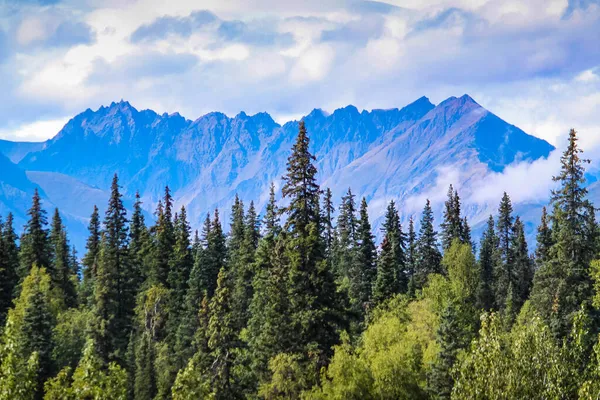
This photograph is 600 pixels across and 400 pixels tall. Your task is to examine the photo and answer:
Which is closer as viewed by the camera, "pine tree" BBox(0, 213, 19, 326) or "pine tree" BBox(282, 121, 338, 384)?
"pine tree" BBox(282, 121, 338, 384)

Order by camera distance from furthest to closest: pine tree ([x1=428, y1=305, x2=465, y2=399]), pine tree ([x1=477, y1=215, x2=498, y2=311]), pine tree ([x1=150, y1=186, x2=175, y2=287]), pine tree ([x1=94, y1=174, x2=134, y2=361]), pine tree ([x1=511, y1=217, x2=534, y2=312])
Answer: pine tree ([x1=511, y1=217, x2=534, y2=312]), pine tree ([x1=477, y1=215, x2=498, y2=311]), pine tree ([x1=150, y1=186, x2=175, y2=287]), pine tree ([x1=94, y1=174, x2=134, y2=361]), pine tree ([x1=428, y1=305, x2=465, y2=399])

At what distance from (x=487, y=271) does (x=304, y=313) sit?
7358cm

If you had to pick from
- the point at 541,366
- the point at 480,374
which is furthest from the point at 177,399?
the point at 541,366

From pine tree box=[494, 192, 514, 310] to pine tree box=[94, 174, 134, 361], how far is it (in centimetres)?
5182

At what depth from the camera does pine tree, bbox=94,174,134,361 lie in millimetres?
69562

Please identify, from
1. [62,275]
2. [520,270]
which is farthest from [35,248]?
[520,270]

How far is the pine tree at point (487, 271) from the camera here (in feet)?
309

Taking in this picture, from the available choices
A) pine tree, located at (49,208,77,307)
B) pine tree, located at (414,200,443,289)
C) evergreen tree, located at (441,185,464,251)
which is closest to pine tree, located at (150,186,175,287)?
pine tree, located at (49,208,77,307)

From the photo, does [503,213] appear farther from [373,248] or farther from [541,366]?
[541,366]

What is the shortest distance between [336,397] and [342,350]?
8.61 ft

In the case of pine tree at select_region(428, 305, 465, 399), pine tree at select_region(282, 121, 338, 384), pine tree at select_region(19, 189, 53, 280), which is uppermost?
pine tree at select_region(19, 189, 53, 280)

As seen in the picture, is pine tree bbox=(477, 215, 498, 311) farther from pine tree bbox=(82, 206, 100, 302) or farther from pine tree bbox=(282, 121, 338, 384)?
pine tree bbox=(282, 121, 338, 384)

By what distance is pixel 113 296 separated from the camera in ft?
242

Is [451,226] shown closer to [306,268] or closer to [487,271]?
[487,271]
